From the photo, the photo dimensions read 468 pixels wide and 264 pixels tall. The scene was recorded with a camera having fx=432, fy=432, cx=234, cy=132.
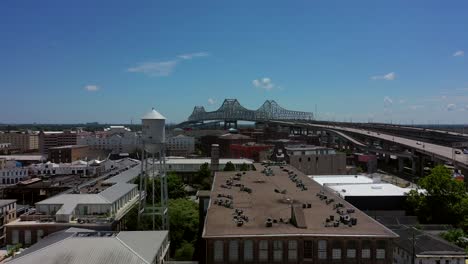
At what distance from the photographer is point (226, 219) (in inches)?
1222

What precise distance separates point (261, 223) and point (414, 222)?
25.7 meters

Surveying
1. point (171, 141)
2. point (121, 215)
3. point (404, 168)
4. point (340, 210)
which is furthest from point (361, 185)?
point (171, 141)

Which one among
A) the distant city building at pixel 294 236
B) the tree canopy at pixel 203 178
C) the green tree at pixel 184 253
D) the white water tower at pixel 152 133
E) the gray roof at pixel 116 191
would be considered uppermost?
the white water tower at pixel 152 133

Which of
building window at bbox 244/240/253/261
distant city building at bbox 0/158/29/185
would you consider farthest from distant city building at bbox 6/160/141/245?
distant city building at bbox 0/158/29/185

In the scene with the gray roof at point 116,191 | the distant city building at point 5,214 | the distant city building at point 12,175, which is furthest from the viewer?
the distant city building at point 12,175

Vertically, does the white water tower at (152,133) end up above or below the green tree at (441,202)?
above

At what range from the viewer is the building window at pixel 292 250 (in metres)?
27.4

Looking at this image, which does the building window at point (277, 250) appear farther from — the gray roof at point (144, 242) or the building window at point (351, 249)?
the gray roof at point (144, 242)

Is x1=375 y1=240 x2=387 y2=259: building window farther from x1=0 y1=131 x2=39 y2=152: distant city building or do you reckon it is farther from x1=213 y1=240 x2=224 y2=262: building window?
x1=0 y1=131 x2=39 y2=152: distant city building

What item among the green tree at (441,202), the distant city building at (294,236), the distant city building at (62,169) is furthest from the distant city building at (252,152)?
the distant city building at (294,236)

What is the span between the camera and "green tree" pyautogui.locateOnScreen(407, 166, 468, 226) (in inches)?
1855

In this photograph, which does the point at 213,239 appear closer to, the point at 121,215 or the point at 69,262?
the point at 69,262

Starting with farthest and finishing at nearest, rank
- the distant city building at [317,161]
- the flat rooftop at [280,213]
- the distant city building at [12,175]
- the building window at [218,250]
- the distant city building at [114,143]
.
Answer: the distant city building at [114,143]
the distant city building at [12,175]
the distant city building at [317,161]
the flat rooftop at [280,213]
the building window at [218,250]

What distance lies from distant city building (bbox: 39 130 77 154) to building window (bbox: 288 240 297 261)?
160 m
